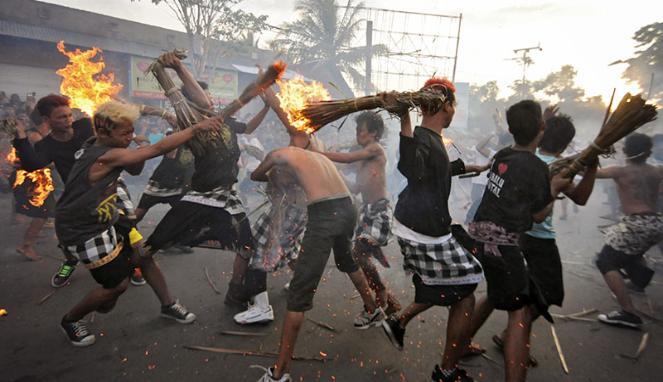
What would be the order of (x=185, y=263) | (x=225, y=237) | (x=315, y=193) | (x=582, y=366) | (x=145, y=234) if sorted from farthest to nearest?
Result: (x=145, y=234)
(x=185, y=263)
(x=225, y=237)
(x=582, y=366)
(x=315, y=193)

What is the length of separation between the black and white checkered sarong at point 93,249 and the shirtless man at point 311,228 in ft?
4.48

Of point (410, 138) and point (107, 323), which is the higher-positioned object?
point (410, 138)

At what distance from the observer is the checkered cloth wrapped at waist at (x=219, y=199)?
3.81 meters

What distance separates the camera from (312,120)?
2781 millimetres

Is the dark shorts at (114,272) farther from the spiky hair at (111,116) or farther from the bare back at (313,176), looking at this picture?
the bare back at (313,176)

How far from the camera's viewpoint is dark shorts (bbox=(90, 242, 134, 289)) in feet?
9.95

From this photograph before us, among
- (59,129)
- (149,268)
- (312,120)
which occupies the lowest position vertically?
(149,268)

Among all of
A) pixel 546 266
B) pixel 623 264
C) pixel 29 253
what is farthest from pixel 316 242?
pixel 29 253

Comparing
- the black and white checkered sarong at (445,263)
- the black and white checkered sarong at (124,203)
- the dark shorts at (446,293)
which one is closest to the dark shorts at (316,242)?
the black and white checkered sarong at (445,263)

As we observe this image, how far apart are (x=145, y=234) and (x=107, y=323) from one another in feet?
11.0

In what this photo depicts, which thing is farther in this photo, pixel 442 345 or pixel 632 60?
pixel 632 60

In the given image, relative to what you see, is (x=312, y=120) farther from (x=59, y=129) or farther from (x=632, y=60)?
(x=632, y=60)

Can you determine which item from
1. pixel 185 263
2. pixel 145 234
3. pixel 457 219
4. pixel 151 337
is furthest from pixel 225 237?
pixel 457 219

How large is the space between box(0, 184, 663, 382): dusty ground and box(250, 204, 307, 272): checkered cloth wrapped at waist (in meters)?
0.63
